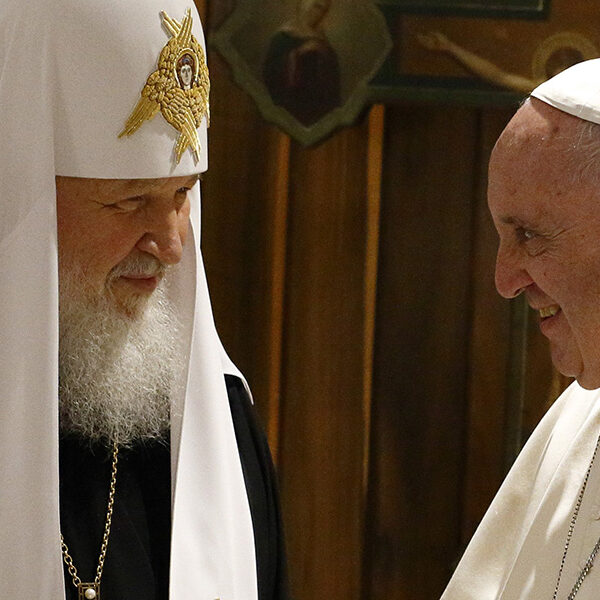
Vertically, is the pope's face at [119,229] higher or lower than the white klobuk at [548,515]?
higher

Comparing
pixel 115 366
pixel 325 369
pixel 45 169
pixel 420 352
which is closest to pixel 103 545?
pixel 115 366

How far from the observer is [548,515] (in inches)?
104

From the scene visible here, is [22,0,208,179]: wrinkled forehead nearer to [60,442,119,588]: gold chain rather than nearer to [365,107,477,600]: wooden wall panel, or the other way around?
[60,442,119,588]: gold chain

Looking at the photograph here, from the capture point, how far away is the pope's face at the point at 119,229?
246 cm

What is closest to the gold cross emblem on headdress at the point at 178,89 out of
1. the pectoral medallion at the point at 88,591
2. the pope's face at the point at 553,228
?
the pope's face at the point at 553,228

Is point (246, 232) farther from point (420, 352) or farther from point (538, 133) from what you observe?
point (538, 133)

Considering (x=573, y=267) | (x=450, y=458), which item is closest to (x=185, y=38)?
(x=573, y=267)

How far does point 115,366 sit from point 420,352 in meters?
1.71

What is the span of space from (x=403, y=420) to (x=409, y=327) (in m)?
0.34

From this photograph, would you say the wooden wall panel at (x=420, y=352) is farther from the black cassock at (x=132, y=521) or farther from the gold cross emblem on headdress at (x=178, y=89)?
the gold cross emblem on headdress at (x=178, y=89)

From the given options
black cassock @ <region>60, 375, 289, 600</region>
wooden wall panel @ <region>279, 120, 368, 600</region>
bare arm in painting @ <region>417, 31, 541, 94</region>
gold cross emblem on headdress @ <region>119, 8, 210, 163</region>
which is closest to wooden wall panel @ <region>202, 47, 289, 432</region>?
wooden wall panel @ <region>279, 120, 368, 600</region>

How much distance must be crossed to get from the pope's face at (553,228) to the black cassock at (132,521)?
864 millimetres

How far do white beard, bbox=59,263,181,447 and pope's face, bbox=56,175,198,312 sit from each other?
0.13 feet

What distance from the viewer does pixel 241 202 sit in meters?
4.07
